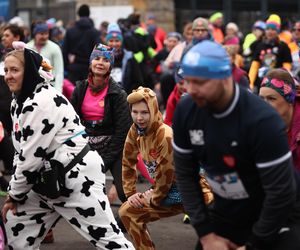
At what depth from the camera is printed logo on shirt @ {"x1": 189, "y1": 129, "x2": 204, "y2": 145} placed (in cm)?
462

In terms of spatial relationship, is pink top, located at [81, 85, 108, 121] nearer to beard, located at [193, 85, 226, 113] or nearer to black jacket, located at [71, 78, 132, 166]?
black jacket, located at [71, 78, 132, 166]

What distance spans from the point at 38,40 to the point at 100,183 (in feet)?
21.4

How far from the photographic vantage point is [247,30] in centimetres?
2627

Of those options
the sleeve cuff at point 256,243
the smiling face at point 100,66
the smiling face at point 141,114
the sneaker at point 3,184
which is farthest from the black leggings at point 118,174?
the sleeve cuff at point 256,243

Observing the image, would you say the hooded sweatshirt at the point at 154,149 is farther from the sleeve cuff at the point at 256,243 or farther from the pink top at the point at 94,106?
the sleeve cuff at the point at 256,243

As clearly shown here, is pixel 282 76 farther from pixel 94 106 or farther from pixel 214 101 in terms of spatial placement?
pixel 94 106

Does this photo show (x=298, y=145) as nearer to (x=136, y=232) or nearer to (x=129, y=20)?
(x=136, y=232)

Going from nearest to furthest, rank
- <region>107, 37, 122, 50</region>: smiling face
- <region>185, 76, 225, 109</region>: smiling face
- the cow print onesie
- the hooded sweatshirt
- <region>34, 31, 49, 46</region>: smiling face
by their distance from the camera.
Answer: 1. <region>185, 76, 225, 109</region>: smiling face
2. the cow print onesie
3. the hooded sweatshirt
4. <region>107, 37, 122, 50</region>: smiling face
5. <region>34, 31, 49, 46</region>: smiling face

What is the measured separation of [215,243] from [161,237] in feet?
12.6

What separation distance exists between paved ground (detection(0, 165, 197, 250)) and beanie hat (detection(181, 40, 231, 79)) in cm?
382

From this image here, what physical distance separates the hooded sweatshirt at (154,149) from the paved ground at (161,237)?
113 centimetres

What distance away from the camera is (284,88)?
5.56 metres

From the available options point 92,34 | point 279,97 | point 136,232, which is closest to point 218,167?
point 279,97

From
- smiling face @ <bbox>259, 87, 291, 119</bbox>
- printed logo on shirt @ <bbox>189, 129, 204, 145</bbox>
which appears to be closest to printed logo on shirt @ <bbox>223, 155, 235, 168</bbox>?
printed logo on shirt @ <bbox>189, 129, 204, 145</bbox>
